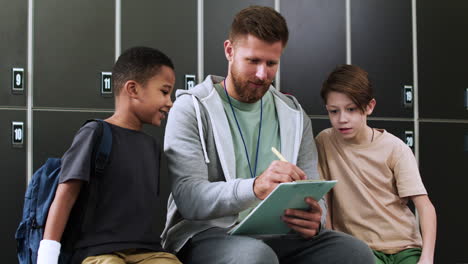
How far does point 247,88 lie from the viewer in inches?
69.3

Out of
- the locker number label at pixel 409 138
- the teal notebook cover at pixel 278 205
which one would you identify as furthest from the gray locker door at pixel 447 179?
the teal notebook cover at pixel 278 205

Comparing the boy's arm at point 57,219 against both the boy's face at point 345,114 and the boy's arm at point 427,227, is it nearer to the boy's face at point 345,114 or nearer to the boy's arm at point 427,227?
the boy's face at point 345,114

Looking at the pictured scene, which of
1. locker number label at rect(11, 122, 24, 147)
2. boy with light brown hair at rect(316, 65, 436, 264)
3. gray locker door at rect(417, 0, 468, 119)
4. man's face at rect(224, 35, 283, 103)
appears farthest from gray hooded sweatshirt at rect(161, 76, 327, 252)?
gray locker door at rect(417, 0, 468, 119)

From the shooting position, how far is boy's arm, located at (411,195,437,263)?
1.85m

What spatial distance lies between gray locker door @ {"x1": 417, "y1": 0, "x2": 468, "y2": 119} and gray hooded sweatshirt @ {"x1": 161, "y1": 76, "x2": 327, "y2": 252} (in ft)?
4.09

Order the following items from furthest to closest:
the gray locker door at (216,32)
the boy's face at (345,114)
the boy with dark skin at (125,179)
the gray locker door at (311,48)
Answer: the gray locker door at (311,48) → the gray locker door at (216,32) → the boy's face at (345,114) → the boy with dark skin at (125,179)

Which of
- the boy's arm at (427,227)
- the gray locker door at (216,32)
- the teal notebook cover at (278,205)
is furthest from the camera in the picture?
the gray locker door at (216,32)

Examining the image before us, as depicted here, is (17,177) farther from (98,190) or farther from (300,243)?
(300,243)

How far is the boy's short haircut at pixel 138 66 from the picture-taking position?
65.3 inches

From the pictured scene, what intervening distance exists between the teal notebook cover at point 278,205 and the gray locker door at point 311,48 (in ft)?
4.01

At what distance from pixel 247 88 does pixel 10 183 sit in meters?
1.29

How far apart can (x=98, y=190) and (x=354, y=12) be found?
1874 millimetres

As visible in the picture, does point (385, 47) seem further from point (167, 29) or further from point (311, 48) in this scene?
point (167, 29)

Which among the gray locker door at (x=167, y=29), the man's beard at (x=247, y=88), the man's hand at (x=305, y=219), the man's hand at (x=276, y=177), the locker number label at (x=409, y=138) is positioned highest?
the gray locker door at (x=167, y=29)
